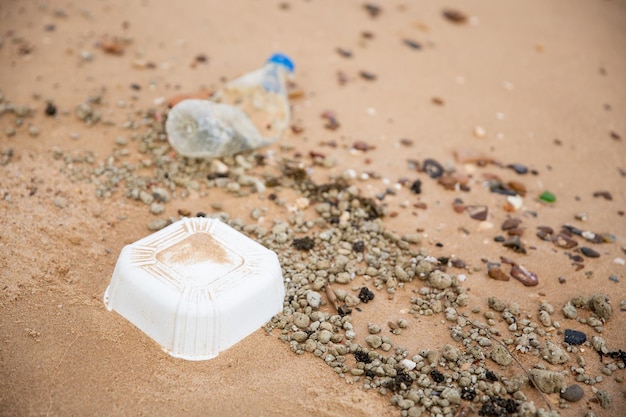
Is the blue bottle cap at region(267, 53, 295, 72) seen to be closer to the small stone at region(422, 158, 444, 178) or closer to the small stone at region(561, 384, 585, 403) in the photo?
the small stone at region(422, 158, 444, 178)

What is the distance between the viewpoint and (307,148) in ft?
12.4

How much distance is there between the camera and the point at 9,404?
2.26m

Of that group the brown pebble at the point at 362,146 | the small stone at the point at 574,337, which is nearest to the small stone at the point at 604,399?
the small stone at the point at 574,337

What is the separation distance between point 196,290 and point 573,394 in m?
1.62

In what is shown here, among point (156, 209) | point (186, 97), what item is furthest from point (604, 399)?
point (186, 97)

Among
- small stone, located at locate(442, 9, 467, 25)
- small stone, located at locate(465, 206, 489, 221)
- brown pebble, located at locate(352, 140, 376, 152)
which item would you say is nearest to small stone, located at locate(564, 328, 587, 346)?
small stone, located at locate(465, 206, 489, 221)

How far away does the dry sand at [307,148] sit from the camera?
2434mm

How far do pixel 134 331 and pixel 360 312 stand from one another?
103cm

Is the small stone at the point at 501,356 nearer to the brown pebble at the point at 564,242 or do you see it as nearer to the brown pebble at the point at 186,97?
the brown pebble at the point at 564,242

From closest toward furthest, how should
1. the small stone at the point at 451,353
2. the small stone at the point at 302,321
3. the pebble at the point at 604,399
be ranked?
1. the pebble at the point at 604,399
2. the small stone at the point at 451,353
3. the small stone at the point at 302,321

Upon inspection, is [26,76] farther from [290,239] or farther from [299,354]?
Result: [299,354]

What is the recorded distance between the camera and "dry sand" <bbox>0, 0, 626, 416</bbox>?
243cm

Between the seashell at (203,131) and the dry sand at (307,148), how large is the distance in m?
A: 0.33

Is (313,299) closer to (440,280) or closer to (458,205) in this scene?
(440,280)
